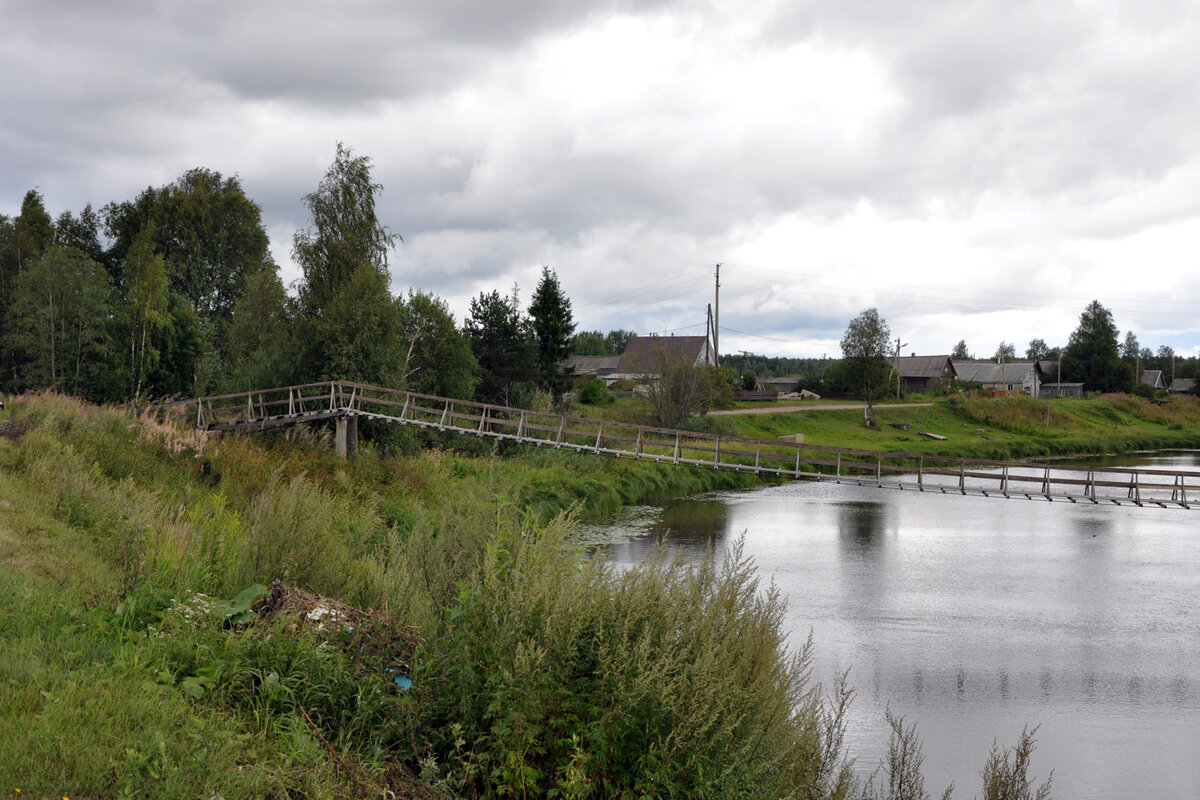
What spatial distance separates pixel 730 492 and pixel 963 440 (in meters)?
23.7

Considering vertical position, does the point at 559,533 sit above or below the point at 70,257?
below

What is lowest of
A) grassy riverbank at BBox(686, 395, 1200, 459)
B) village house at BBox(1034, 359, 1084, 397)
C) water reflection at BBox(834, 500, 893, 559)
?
water reflection at BBox(834, 500, 893, 559)

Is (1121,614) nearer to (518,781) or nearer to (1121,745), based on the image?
(1121,745)

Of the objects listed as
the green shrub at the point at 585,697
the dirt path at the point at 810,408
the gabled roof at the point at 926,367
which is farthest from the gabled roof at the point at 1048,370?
the green shrub at the point at 585,697

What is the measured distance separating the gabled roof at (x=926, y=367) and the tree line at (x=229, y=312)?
2065 inches

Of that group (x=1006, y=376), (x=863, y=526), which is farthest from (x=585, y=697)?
(x=1006, y=376)

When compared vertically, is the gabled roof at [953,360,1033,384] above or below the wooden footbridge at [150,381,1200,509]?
above

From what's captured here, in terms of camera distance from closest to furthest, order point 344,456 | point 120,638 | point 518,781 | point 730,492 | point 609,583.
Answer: point 518,781 < point 120,638 < point 609,583 < point 344,456 < point 730,492

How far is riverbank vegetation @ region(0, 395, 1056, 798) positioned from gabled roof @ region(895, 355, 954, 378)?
3237 inches

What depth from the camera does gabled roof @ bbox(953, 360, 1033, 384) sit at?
3492 inches

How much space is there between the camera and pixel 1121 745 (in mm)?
10289

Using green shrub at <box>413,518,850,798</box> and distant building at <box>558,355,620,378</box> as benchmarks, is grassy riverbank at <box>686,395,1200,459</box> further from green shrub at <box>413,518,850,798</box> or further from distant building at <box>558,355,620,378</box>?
green shrub at <box>413,518,850,798</box>

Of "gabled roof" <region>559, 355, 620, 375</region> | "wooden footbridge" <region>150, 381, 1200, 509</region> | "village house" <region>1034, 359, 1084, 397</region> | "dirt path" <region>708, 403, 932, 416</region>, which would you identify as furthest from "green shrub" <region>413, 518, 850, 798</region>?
"village house" <region>1034, 359, 1084, 397</region>

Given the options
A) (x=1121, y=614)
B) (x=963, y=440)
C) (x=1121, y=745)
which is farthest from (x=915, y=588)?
(x=963, y=440)
